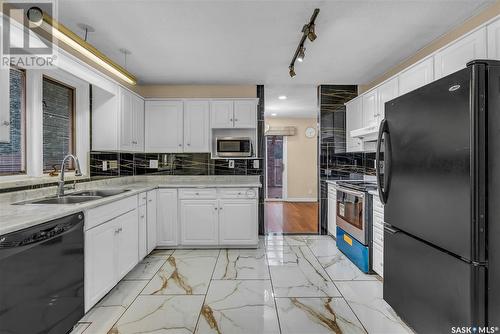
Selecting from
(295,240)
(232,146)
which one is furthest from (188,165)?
(295,240)

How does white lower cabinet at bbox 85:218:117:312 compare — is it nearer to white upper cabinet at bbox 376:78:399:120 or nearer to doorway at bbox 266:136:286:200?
white upper cabinet at bbox 376:78:399:120

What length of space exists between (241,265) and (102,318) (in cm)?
145

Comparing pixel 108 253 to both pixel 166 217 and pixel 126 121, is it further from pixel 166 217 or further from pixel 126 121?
pixel 126 121

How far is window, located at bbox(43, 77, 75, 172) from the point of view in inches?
98.5

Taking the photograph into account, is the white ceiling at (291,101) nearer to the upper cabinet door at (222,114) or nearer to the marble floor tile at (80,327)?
the upper cabinet door at (222,114)

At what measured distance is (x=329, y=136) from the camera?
4305 millimetres

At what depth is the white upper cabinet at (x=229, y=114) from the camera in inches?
153

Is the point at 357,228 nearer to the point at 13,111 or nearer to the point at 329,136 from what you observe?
the point at 329,136

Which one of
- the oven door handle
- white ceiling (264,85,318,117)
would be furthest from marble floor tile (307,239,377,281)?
white ceiling (264,85,318,117)

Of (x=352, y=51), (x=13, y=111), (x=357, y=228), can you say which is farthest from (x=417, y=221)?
(x=13, y=111)

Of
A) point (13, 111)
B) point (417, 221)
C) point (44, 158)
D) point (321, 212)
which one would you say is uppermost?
point (13, 111)

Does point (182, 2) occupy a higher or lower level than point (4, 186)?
higher

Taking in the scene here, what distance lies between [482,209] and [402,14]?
1767mm

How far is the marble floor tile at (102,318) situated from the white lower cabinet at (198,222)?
140 centimetres
